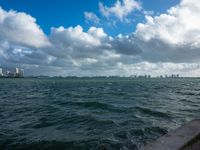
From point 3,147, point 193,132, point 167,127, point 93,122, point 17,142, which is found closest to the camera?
point 193,132

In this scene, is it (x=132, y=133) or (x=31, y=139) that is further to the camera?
(x=132, y=133)

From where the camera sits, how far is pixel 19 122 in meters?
15.4

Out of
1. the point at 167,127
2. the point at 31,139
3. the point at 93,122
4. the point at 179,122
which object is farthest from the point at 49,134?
the point at 179,122

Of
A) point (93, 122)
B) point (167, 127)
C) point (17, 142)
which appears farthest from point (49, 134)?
Answer: point (167, 127)

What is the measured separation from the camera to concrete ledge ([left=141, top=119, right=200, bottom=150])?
6.03m

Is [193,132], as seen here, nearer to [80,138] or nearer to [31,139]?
[80,138]

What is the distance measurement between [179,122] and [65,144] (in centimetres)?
928

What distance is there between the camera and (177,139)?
6.72 m

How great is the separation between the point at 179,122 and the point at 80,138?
→ 8.16m

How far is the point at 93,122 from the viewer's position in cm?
1534

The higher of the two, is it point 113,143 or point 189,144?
point 189,144

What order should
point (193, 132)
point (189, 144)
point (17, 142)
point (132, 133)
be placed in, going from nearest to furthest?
point (189, 144) → point (193, 132) → point (17, 142) → point (132, 133)

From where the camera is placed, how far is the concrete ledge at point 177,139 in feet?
19.8

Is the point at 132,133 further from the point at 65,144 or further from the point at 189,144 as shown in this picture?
the point at 189,144
